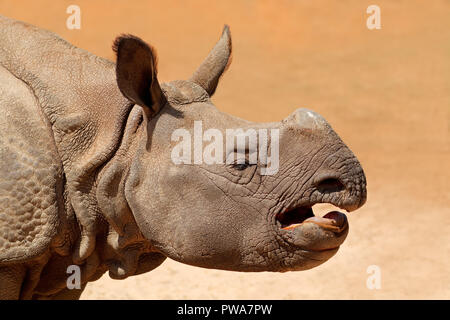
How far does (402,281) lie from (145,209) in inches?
188

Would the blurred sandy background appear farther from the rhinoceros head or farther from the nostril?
the nostril

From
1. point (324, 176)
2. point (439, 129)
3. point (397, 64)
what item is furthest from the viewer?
point (397, 64)

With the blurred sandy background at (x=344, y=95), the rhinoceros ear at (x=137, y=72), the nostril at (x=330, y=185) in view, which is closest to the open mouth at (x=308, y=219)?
the nostril at (x=330, y=185)

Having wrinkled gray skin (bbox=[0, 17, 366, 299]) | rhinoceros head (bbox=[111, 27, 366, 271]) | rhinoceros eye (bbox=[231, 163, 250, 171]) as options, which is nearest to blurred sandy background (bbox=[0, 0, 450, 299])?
wrinkled gray skin (bbox=[0, 17, 366, 299])

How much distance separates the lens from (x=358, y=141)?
10766mm

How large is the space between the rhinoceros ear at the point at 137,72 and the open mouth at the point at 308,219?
2.61 feet

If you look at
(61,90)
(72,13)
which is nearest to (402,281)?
(61,90)

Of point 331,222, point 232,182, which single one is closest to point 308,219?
point 331,222

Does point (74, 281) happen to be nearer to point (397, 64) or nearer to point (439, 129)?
point (439, 129)

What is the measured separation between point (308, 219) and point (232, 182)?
1.27 feet

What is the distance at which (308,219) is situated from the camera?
3.47 m

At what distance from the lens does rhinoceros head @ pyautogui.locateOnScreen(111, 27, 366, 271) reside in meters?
3.43

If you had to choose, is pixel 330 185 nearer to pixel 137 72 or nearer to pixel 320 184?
pixel 320 184

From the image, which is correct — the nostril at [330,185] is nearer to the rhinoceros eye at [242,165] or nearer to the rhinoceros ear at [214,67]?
the rhinoceros eye at [242,165]
